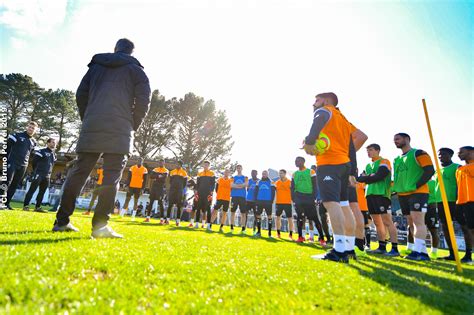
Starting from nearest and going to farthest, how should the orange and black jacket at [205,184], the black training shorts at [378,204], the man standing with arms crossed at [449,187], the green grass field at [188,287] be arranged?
the green grass field at [188,287] < the black training shorts at [378,204] < the man standing with arms crossed at [449,187] < the orange and black jacket at [205,184]

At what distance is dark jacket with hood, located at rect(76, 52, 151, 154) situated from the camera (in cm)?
401

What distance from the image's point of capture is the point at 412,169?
6.12 m

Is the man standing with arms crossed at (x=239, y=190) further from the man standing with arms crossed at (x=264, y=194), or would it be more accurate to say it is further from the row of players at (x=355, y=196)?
the man standing with arms crossed at (x=264, y=194)

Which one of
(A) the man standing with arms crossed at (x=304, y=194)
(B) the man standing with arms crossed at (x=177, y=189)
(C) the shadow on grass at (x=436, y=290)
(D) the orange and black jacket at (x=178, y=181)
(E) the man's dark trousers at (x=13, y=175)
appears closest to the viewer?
(C) the shadow on grass at (x=436, y=290)

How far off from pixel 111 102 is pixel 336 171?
3.56m

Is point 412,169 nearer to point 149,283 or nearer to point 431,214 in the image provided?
point 431,214

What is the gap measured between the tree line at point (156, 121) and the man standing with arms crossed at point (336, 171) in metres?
36.7

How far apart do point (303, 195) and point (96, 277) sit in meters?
8.26

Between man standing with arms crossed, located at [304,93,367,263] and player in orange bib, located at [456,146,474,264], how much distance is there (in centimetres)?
410

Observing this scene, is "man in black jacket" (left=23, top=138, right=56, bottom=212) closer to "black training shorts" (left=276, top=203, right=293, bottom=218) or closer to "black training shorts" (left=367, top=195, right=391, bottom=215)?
"black training shorts" (left=276, top=203, right=293, bottom=218)

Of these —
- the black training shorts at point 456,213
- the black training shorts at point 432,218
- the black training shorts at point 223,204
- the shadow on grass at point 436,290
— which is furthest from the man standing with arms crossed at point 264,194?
the shadow on grass at point 436,290

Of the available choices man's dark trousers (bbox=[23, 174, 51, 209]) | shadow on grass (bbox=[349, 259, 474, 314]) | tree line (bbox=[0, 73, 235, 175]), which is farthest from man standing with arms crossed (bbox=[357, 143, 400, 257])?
tree line (bbox=[0, 73, 235, 175])

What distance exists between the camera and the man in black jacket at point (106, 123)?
13.2 feet

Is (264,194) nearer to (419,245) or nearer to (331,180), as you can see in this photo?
(419,245)
